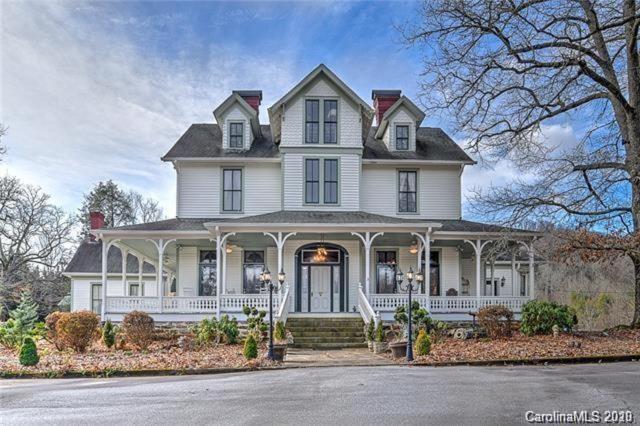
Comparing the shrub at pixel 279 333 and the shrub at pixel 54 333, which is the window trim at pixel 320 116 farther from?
the shrub at pixel 54 333

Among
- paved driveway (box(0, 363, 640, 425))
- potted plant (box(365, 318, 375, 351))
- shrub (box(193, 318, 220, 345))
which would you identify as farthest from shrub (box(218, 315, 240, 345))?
paved driveway (box(0, 363, 640, 425))

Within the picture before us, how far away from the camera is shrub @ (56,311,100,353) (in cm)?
1519

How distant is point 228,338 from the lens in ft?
55.6

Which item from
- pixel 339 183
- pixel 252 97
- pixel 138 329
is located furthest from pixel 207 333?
pixel 252 97

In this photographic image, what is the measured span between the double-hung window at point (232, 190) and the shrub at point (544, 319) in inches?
448

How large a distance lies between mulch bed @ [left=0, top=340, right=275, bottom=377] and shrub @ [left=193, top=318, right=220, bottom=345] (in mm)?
389

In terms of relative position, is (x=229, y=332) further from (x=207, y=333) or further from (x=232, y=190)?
(x=232, y=190)

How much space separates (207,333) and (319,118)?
380 inches

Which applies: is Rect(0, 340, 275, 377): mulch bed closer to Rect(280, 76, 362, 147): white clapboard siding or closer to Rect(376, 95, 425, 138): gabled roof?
Rect(280, 76, 362, 147): white clapboard siding

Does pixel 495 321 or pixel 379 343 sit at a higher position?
pixel 495 321

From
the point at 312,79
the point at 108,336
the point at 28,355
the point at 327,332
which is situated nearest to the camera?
the point at 28,355

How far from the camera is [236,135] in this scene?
2277 centimetres

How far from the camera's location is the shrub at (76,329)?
49.8 feet

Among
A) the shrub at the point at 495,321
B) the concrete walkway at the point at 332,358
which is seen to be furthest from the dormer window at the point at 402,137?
the concrete walkway at the point at 332,358
